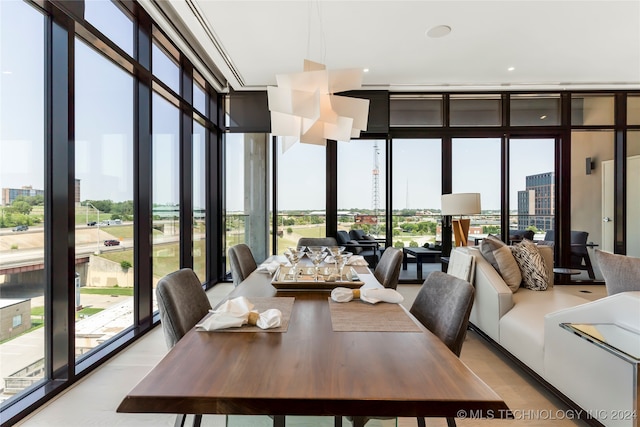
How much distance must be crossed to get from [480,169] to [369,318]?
448cm

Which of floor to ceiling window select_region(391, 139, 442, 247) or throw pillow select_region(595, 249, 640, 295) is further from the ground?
floor to ceiling window select_region(391, 139, 442, 247)

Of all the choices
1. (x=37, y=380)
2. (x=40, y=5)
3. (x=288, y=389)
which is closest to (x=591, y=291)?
(x=288, y=389)

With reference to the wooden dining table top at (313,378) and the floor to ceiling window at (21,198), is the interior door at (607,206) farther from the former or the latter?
the floor to ceiling window at (21,198)

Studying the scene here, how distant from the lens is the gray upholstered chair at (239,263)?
94.5 inches

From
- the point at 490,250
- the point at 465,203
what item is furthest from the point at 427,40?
the point at 490,250

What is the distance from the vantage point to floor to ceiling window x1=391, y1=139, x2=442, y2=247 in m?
4.94

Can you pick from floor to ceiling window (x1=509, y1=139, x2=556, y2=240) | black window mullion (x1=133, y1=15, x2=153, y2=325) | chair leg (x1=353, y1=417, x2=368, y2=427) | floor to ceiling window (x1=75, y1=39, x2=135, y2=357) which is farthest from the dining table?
floor to ceiling window (x1=509, y1=139, x2=556, y2=240)

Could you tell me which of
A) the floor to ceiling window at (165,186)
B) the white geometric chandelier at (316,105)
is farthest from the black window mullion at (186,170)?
the white geometric chandelier at (316,105)

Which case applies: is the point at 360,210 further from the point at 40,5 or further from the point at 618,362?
the point at 40,5

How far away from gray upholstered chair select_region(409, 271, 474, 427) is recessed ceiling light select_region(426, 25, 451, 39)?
281 centimetres

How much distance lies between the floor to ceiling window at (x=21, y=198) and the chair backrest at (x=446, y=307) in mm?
2297

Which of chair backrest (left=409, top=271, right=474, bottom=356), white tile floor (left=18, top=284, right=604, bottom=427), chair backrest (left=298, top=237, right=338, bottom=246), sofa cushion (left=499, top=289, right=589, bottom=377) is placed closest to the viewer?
chair backrest (left=409, top=271, right=474, bottom=356)

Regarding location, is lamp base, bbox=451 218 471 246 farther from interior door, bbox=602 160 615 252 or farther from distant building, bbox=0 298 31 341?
distant building, bbox=0 298 31 341

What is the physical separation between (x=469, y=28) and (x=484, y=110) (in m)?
1.98
